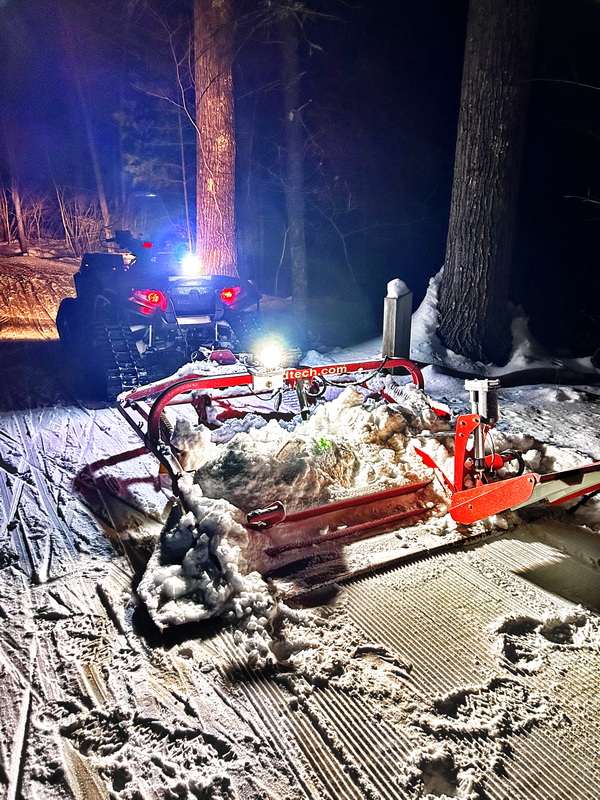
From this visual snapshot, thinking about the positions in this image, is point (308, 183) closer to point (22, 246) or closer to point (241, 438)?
point (241, 438)

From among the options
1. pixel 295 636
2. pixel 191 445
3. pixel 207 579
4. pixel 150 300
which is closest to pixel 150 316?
pixel 150 300

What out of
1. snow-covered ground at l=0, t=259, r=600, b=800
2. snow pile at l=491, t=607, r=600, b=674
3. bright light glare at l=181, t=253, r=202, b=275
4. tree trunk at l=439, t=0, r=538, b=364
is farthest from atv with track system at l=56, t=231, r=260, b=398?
snow pile at l=491, t=607, r=600, b=674

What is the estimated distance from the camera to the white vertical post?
713 centimetres

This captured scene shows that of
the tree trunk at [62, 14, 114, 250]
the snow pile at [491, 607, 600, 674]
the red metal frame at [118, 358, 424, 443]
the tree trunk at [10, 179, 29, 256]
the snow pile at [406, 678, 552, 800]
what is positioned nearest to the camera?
the snow pile at [406, 678, 552, 800]

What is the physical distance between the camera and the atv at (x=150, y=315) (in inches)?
311

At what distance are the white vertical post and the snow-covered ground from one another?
2.67m

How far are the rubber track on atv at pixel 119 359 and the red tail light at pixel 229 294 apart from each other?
5.18 ft

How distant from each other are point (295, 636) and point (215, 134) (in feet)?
37.6

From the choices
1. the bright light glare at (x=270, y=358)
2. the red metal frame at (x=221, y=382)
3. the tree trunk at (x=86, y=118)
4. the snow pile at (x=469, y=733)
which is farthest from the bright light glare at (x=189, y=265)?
the tree trunk at (x=86, y=118)

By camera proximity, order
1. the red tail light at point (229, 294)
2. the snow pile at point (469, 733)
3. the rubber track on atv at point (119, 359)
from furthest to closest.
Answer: the red tail light at point (229, 294), the rubber track on atv at point (119, 359), the snow pile at point (469, 733)

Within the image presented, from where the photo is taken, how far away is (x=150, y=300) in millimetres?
8016

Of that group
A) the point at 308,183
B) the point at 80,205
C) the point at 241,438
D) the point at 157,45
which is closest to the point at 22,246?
the point at 80,205

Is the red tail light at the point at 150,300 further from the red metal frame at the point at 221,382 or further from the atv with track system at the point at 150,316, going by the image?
the red metal frame at the point at 221,382

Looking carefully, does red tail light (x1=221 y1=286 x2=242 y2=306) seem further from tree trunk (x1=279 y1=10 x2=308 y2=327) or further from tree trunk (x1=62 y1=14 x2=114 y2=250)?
tree trunk (x1=62 y1=14 x2=114 y2=250)
